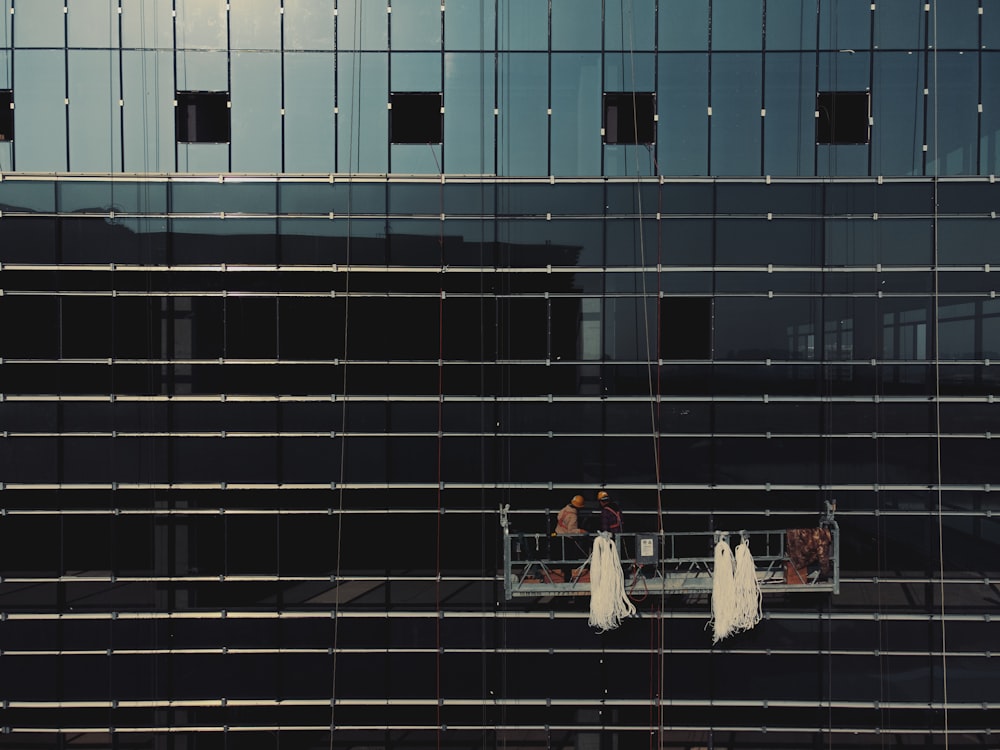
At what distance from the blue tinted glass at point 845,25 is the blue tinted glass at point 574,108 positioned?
264 cm

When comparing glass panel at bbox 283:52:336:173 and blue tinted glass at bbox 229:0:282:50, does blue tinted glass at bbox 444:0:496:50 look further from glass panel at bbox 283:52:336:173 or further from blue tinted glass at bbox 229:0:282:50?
blue tinted glass at bbox 229:0:282:50

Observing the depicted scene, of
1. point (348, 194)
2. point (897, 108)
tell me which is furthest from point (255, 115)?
point (897, 108)

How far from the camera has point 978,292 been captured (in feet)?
20.6

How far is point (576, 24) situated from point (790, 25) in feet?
8.06

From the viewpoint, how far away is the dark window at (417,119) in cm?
632

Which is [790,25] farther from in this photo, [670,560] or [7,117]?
[7,117]

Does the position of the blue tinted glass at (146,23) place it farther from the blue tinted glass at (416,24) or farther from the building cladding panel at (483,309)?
the blue tinted glass at (416,24)

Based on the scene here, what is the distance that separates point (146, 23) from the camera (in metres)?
6.33

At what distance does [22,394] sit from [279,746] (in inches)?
198

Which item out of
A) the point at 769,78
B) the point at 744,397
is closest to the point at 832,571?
the point at 744,397

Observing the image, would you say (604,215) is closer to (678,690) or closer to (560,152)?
(560,152)

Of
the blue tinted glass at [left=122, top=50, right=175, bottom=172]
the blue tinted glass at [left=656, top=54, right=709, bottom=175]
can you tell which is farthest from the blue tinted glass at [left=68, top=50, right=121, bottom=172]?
the blue tinted glass at [left=656, top=54, right=709, bottom=175]

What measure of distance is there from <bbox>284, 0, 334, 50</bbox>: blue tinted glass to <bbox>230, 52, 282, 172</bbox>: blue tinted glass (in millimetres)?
441

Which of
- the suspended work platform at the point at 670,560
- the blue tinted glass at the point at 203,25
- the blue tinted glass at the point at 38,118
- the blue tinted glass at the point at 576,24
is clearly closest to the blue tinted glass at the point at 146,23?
the blue tinted glass at the point at 203,25
